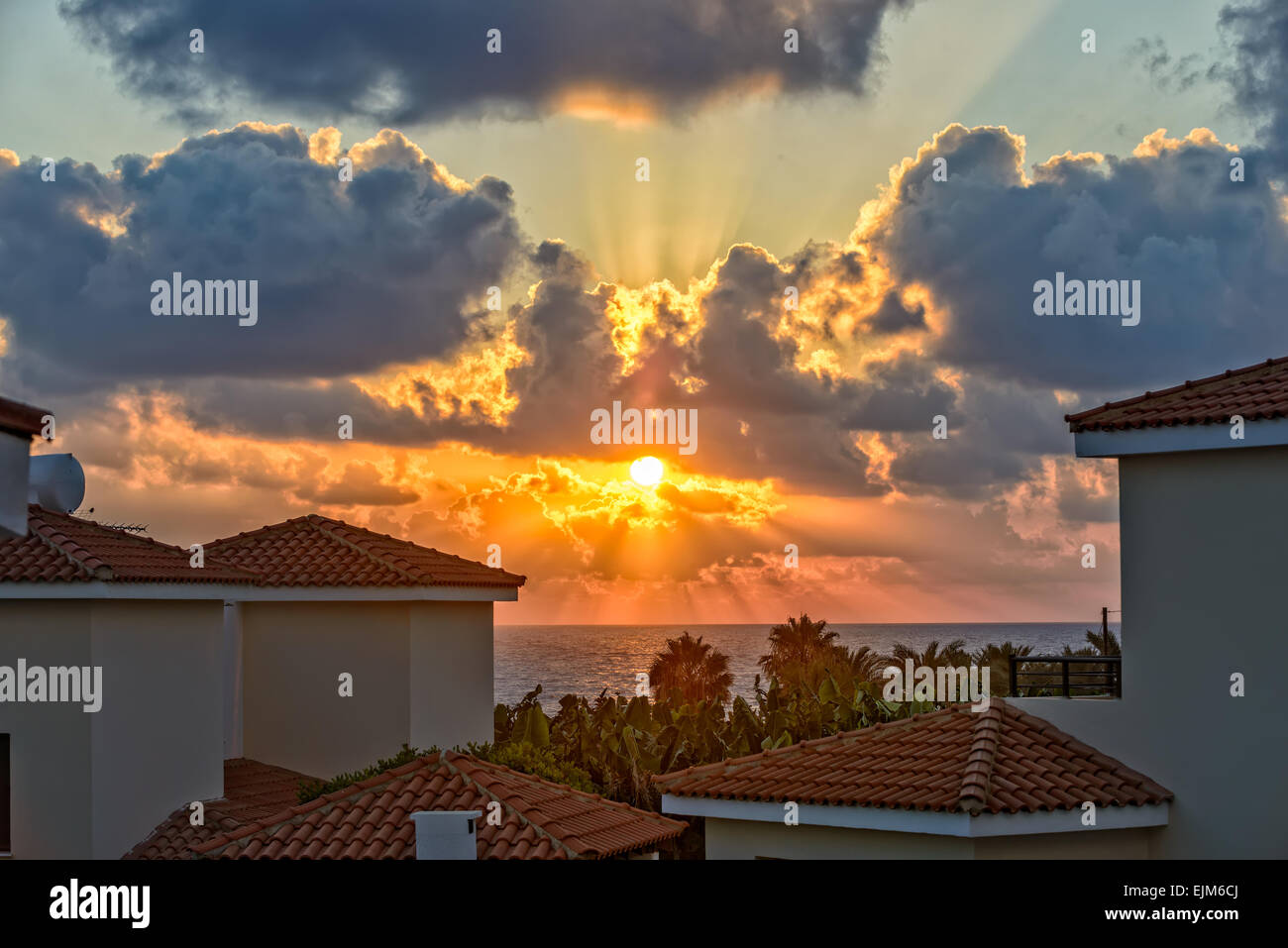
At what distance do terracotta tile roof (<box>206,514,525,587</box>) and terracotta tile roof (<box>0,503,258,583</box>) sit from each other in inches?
64.9

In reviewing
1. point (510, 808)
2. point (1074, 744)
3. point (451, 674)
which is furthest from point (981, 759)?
point (451, 674)

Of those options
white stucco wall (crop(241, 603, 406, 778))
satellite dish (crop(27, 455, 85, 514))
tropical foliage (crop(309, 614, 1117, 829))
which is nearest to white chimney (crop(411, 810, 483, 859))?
white stucco wall (crop(241, 603, 406, 778))

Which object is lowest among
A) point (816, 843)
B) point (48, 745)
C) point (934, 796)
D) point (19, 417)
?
point (816, 843)

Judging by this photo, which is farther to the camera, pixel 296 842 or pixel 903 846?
pixel 296 842

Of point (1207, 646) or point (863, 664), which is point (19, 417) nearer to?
point (1207, 646)

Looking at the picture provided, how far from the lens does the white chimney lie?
16.1m

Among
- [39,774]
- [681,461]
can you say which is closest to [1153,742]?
[39,774]

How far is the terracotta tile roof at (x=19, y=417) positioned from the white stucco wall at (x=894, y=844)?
1185 cm

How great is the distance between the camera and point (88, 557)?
19.8m

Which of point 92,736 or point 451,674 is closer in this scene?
point 92,736

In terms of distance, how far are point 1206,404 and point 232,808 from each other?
15792mm
